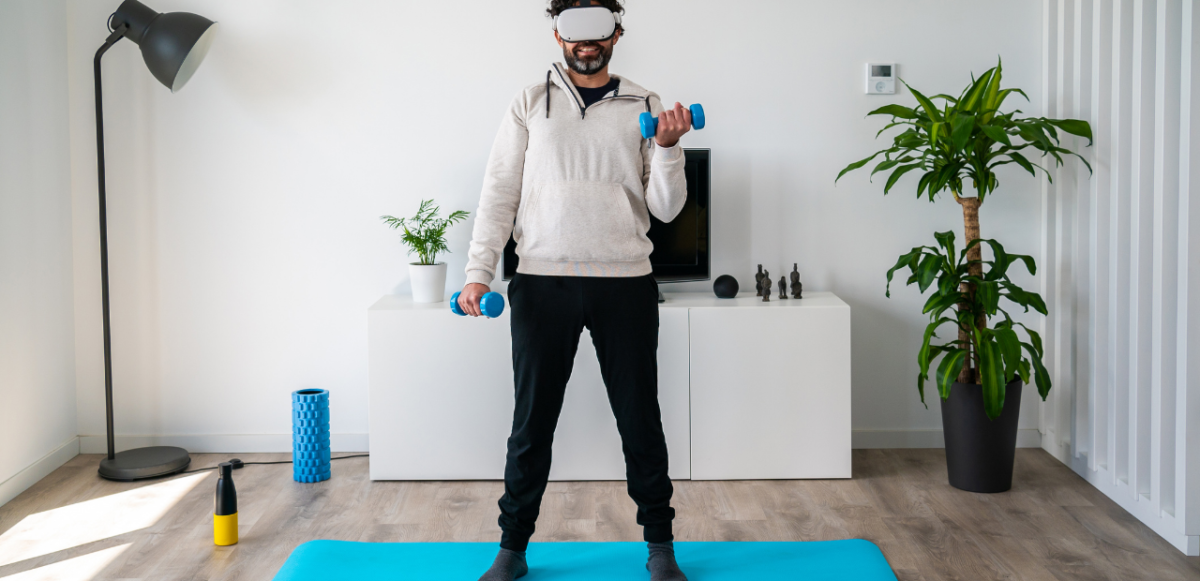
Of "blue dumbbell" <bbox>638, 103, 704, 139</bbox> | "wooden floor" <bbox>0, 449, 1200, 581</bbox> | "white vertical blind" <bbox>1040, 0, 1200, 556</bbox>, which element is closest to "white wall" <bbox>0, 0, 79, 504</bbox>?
"wooden floor" <bbox>0, 449, 1200, 581</bbox>

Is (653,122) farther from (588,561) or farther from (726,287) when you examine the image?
(726,287)

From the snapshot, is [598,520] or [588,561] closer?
[588,561]

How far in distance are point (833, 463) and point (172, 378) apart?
2401 millimetres

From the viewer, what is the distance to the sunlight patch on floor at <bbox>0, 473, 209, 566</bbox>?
2242 mm

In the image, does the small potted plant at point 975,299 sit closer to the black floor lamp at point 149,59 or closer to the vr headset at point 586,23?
the vr headset at point 586,23

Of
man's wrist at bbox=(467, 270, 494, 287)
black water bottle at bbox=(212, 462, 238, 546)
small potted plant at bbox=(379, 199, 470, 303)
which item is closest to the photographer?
man's wrist at bbox=(467, 270, 494, 287)

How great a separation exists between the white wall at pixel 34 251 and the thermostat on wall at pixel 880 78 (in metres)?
2.84

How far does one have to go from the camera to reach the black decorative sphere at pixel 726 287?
2.89 m

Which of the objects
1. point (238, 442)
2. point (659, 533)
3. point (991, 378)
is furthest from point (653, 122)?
point (238, 442)

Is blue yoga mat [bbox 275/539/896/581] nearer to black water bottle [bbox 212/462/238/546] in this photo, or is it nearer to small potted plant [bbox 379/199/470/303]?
black water bottle [bbox 212/462/238/546]

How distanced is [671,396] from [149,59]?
2.01m

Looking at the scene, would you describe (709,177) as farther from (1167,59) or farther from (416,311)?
(1167,59)

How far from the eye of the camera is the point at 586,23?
1791 millimetres

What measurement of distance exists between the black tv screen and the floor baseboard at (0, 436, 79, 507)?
168 centimetres
